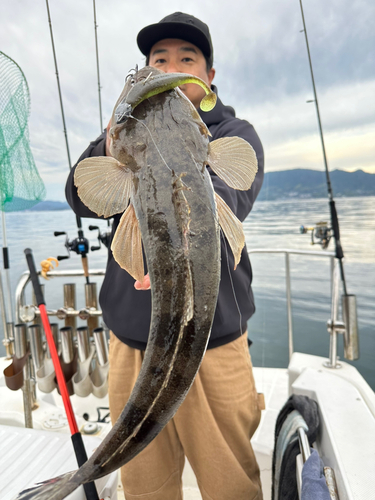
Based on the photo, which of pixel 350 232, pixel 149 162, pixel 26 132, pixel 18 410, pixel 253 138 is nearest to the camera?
pixel 149 162

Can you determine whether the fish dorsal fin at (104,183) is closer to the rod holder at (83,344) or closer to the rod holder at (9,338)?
the rod holder at (83,344)

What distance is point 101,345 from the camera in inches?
132

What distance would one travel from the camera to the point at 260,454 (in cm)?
283

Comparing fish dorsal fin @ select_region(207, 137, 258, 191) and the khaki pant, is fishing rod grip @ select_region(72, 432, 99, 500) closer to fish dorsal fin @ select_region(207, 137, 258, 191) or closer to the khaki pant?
the khaki pant

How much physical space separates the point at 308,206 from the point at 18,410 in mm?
28408

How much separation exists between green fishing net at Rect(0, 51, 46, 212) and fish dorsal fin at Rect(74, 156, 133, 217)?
7.59 ft

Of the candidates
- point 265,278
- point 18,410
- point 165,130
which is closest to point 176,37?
point 165,130

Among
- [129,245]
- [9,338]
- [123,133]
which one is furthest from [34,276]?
[123,133]

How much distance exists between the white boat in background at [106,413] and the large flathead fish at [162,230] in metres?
1.01

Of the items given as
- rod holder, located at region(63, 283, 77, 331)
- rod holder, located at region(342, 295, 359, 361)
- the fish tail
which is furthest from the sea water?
the fish tail

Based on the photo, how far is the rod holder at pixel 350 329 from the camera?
272 centimetres

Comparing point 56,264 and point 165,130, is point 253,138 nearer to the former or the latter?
point 165,130

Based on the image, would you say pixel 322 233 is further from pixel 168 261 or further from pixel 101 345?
pixel 168 261

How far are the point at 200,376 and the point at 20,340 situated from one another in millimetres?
2299
